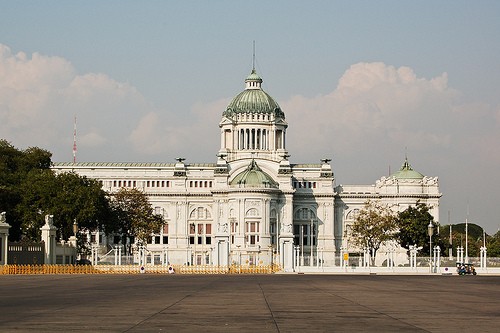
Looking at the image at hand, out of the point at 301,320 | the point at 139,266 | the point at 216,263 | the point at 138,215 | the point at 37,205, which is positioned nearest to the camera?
the point at 301,320

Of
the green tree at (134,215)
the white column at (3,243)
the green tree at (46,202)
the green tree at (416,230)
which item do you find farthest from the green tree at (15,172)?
the green tree at (416,230)

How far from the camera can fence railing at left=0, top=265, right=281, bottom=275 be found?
97000 millimetres

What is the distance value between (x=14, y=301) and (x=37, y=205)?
9010 centimetres

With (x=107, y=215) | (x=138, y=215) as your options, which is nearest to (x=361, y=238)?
(x=138, y=215)

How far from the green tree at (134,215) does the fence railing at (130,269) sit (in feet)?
156

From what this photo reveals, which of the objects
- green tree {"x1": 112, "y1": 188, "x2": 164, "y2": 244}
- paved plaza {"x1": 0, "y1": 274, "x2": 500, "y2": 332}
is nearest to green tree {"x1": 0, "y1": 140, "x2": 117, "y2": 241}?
green tree {"x1": 112, "y1": 188, "x2": 164, "y2": 244}

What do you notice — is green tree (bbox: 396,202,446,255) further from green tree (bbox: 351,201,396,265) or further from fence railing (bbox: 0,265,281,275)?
fence railing (bbox: 0,265,281,275)

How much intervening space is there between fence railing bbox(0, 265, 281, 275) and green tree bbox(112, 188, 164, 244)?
156ft

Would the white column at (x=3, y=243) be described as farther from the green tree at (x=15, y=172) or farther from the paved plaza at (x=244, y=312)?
the paved plaza at (x=244, y=312)

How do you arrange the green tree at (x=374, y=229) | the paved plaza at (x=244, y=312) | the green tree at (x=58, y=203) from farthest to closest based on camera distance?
the green tree at (x=374, y=229) → the green tree at (x=58, y=203) → the paved plaza at (x=244, y=312)

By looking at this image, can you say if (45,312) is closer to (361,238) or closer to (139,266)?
(139,266)

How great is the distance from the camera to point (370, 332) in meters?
28.8

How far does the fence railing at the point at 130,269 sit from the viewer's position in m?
97.0

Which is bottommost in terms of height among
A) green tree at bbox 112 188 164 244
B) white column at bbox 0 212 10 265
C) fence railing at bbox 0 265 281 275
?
fence railing at bbox 0 265 281 275
